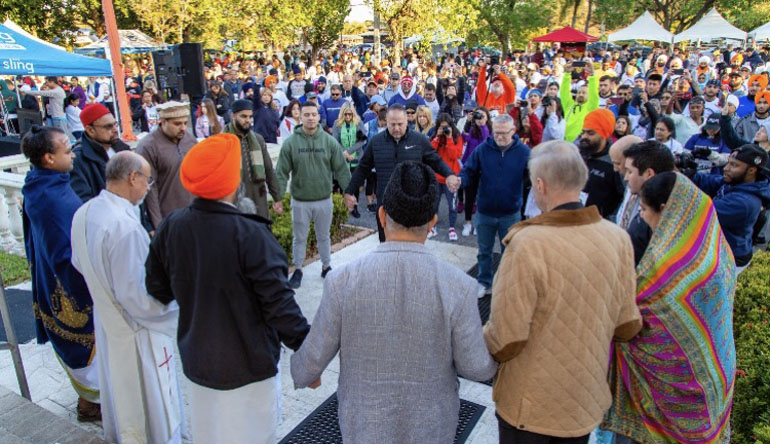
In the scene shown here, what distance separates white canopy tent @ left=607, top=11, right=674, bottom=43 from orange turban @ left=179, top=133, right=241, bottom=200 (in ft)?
87.8

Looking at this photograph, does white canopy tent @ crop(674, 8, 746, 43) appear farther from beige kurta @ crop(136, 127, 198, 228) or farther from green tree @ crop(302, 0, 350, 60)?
beige kurta @ crop(136, 127, 198, 228)

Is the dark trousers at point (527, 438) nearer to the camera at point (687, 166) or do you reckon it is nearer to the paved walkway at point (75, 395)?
the paved walkway at point (75, 395)

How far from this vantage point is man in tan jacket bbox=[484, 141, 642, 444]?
6.93 feet

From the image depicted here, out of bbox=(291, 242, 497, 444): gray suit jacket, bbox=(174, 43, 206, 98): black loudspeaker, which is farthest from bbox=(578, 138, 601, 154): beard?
bbox=(174, 43, 206, 98): black loudspeaker

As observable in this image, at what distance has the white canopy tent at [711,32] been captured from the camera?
86.1ft

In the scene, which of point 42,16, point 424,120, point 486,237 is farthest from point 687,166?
point 42,16

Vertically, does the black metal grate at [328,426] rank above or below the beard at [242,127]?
below

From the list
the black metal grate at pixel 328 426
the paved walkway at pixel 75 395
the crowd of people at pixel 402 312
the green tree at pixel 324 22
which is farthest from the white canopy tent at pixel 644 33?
the crowd of people at pixel 402 312

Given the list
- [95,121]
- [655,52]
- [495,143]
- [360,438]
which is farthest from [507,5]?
[360,438]

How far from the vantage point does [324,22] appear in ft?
85.9

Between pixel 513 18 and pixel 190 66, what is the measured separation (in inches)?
850

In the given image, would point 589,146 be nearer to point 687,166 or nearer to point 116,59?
point 687,166

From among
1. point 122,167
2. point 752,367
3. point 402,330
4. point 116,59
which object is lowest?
point 752,367

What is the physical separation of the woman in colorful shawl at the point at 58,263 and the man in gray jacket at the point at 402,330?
7.01 ft
